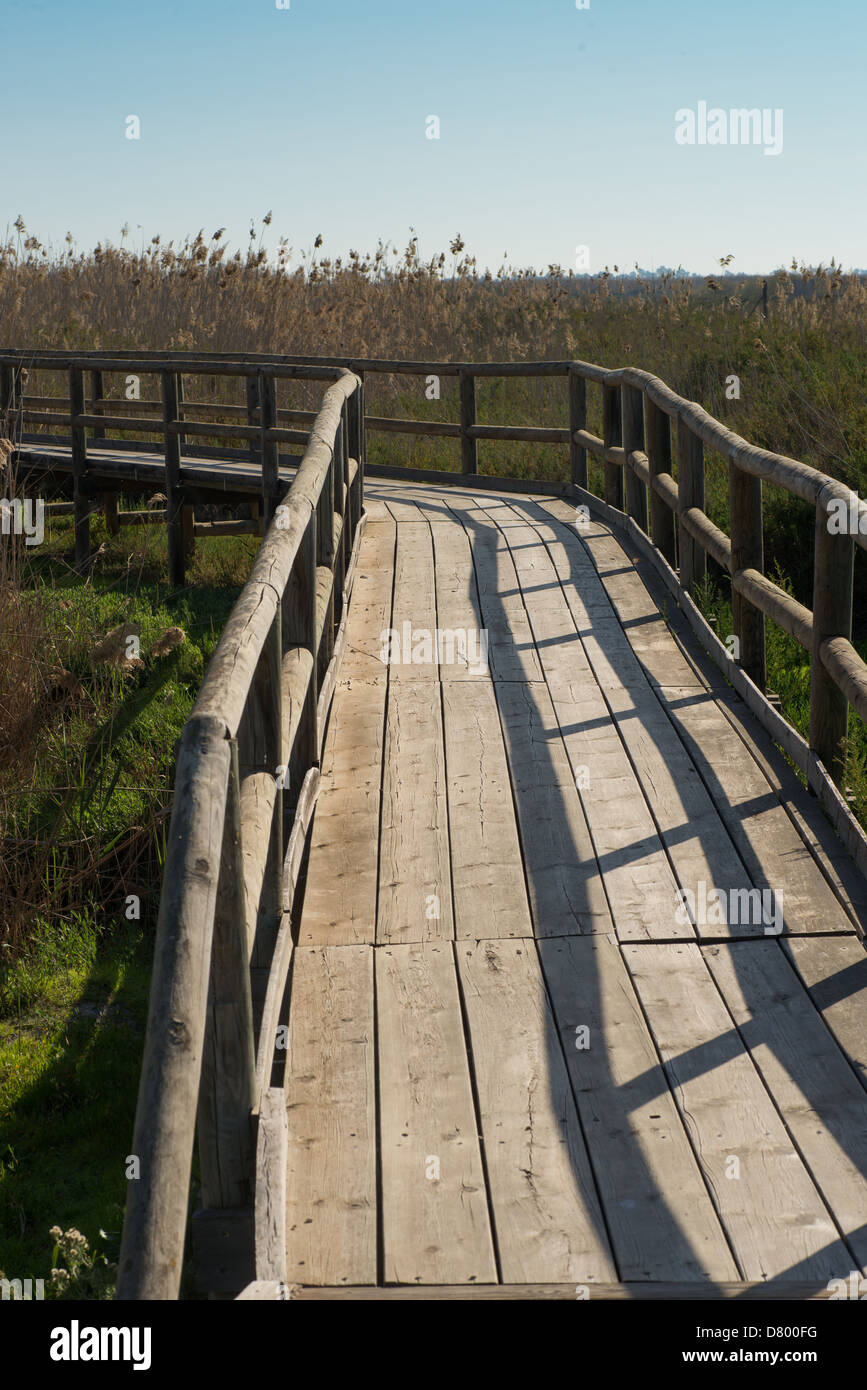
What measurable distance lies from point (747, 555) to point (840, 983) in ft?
8.57

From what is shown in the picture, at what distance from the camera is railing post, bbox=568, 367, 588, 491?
10.7m

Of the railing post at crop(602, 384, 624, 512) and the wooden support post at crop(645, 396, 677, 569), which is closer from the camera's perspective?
the wooden support post at crop(645, 396, 677, 569)

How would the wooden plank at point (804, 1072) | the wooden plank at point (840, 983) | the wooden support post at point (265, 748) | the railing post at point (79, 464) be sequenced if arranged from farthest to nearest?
the railing post at point (79, 464) → the wooden plank at point (840, 983) → the wooden support post at point (265, 748) → the wooden plank at point (804, 1072)

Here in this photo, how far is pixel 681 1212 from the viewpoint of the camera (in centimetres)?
265

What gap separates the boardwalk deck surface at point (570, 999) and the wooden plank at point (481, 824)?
13 mm

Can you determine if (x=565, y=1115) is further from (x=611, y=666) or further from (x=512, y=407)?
(x=512, y=407)

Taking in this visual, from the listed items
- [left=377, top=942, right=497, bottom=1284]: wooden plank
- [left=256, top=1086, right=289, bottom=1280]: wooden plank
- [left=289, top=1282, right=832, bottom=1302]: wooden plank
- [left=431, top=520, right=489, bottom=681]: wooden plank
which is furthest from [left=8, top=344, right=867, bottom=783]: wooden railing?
[left=256, top=1086, right=289, bottom=1280]: wooden plank

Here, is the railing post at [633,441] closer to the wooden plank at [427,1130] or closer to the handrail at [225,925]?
the handrail at [225,925]

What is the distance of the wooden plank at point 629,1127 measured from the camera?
255 centimetres

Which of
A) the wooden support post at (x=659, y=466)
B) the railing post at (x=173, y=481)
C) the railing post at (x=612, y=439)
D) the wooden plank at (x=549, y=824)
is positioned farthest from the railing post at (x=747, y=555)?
the railing post at (x=173, y=481)

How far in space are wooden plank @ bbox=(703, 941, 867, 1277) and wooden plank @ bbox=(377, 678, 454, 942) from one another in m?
0.81

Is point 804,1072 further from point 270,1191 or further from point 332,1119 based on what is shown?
point 270,1191

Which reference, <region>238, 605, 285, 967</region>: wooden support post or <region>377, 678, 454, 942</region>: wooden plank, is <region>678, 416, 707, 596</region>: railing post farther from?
<region>238, 605, 285, 967</region>: wooden support post

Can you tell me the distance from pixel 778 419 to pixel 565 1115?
29.0 ft
